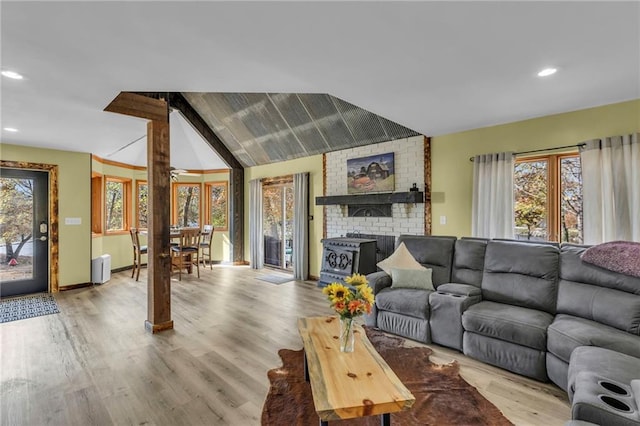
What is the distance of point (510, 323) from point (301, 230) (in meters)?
4.07

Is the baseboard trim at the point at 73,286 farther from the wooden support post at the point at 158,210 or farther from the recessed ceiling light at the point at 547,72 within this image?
the recessed ceiling light at the point at 547,72

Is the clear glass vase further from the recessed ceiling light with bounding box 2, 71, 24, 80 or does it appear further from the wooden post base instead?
the recessed ceiling light with bounding box 2, 71, 24, 80

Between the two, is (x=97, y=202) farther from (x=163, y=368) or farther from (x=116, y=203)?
(x=163, y=368)

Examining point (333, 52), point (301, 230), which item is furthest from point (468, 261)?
point (301, 230)

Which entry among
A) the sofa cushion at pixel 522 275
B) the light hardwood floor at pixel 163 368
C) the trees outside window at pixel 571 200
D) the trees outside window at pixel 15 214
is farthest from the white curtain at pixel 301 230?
the trees outside window at pixel 15 214

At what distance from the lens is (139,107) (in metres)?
3.33

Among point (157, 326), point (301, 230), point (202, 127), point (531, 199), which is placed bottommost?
point (157, 326)

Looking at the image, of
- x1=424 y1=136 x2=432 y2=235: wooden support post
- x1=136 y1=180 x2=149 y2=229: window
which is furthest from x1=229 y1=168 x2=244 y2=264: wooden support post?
x1=424 y1=136 x2=432 y2=235: wooden support post

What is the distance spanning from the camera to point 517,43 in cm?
208

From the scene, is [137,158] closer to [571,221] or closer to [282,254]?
[282,254]

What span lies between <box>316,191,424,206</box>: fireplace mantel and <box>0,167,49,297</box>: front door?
15.0 feet

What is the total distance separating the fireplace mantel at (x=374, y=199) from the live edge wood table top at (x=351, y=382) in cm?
268

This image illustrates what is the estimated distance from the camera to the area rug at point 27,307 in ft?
13.0

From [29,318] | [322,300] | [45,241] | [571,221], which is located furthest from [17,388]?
[571,221]
